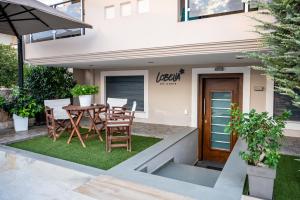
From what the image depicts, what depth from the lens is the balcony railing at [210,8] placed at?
4176 mm

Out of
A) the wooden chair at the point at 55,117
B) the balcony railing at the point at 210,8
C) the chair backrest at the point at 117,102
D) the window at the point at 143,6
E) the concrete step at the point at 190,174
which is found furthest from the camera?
the chair backrest at the point at 117,102

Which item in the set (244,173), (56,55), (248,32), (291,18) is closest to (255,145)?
(244,173)

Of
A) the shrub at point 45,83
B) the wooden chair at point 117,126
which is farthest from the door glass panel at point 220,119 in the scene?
the shrub at point 45,83

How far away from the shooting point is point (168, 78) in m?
7.38

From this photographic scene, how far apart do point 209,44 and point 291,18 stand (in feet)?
5.52

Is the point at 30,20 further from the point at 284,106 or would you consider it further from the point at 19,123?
the point at 284,106

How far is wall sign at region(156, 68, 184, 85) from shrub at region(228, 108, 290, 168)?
425 cm

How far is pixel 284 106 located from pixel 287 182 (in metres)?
2.91

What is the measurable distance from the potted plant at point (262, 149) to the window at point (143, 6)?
3524 millimetres

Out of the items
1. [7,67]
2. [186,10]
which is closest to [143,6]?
[186,10]

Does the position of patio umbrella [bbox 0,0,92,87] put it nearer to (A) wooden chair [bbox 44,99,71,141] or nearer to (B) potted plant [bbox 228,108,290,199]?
(A) wooden chair [bbox 44,99,71,141]

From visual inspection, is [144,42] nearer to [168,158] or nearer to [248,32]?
[248,32]

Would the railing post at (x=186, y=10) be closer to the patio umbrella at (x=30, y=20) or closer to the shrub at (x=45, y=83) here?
the patio umbrella at (x=30, y=20)

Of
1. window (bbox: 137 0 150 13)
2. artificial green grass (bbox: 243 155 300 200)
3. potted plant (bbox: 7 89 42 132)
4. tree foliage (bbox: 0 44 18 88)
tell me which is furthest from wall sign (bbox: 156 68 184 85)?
tree foliage (bbox: 0 44 18 88)
